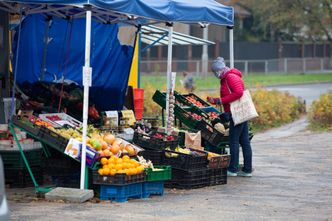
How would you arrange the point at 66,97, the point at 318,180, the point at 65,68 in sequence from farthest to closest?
the point at 65,68 < the point at 66,97 < the point at 318,180

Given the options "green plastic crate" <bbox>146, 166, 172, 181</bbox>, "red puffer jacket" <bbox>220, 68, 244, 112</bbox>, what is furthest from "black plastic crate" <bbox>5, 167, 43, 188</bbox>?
"red puffer jacket" <bbox>220, 68, 244, 112</bbox>

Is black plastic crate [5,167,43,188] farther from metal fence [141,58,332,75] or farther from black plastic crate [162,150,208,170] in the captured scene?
metal fence [141,58,332,75]

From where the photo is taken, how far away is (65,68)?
52.6 feet

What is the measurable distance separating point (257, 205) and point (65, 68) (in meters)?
6.50

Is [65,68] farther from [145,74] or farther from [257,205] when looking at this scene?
[145,74]

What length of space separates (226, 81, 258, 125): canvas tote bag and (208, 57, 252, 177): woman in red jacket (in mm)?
107

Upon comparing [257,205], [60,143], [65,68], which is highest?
[65,68]

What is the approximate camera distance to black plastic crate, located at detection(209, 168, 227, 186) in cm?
1239

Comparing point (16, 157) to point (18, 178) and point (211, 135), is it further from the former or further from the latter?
point (211, 135)

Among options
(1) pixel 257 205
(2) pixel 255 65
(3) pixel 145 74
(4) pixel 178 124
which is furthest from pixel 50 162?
(2) pixel 255 65

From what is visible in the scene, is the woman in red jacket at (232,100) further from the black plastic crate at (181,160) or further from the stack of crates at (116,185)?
the stack of crates at (116,185)

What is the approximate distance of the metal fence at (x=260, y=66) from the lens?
50.2 meters

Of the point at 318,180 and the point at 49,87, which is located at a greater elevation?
the point at 49,87

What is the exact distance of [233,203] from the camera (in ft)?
35.8
